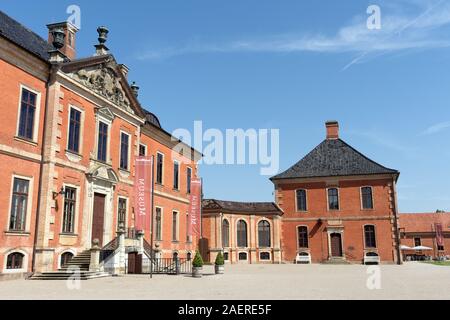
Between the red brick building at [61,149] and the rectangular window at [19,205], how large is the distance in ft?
0.12

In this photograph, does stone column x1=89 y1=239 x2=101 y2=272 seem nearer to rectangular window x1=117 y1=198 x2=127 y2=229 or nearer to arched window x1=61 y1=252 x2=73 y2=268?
arched window x1=61 y1=252 x2=73 y2=268

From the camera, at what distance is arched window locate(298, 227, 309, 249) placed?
3806cm

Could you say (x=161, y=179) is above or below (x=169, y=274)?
above

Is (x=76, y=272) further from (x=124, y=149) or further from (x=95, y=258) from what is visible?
(x=124, y=149)

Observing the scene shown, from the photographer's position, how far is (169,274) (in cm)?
2008

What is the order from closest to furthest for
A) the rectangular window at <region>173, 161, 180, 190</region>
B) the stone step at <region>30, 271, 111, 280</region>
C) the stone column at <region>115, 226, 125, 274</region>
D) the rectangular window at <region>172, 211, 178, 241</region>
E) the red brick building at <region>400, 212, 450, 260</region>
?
the stone step at <region>30, 271, 111, 280</region>
the stone column at <region>115, 226, 125, 274</region>
the rectangular window at <region>172, 211, 178, 241</region>
the rectangular window at <region>173, 161, 180, 190</region>
the red brick building at <region>400, 212, 450, 260</region>

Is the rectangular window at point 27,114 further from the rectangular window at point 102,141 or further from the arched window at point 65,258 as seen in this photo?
the arched window at point 65,258

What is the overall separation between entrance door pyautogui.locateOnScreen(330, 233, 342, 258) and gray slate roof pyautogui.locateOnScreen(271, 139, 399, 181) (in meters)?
5.41

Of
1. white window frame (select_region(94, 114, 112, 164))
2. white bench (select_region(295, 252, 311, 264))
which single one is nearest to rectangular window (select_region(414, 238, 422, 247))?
white bench (select_region(295, 252, 311, 264))

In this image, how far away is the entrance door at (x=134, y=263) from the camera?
20125 mm
